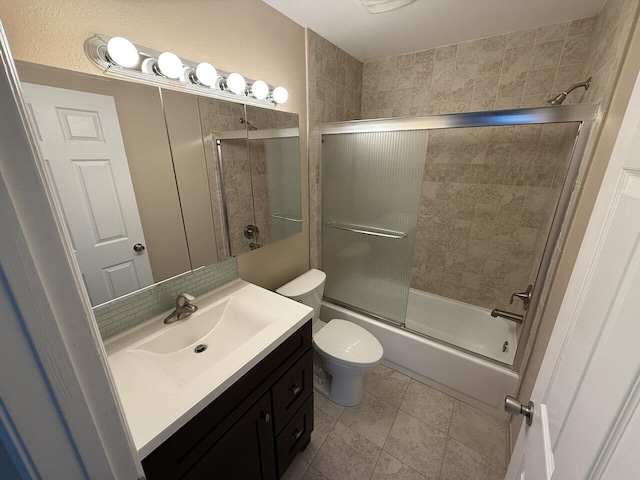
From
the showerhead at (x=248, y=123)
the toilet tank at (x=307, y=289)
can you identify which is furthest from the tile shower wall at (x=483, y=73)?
the toilet tank at (x=307, y=289)

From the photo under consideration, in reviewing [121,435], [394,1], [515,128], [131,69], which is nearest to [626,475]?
[121,435]

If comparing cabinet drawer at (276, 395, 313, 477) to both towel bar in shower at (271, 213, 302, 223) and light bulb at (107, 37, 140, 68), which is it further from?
light bulb at (107, 37, 140, 68)

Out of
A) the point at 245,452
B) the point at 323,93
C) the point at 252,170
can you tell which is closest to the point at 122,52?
the point at 252,170

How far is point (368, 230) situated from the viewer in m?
1.96

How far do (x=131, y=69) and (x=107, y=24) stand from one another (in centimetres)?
13

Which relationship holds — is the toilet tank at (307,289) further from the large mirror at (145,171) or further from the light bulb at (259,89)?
the light bulb at (259,89)

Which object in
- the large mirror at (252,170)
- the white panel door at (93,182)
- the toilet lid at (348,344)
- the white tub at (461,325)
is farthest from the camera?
the white tub at (461,325)

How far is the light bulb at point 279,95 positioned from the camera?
142cm

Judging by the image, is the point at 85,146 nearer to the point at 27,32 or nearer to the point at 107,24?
the point at 27,32

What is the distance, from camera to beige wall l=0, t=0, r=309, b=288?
75 cm

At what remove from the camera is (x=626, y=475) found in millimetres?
323

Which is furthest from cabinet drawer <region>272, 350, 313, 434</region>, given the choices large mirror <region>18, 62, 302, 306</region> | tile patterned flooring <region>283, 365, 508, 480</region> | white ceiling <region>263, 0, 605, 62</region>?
white ceiling <region>263, 0, 605, 62</region>

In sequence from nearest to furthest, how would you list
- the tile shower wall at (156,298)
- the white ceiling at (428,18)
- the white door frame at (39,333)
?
1. the white door frame at (39,333)
2. the tile shower wall at (156,298)
3. the white ceiling at (428,18)

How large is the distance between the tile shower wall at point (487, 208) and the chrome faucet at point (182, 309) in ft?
6.39
